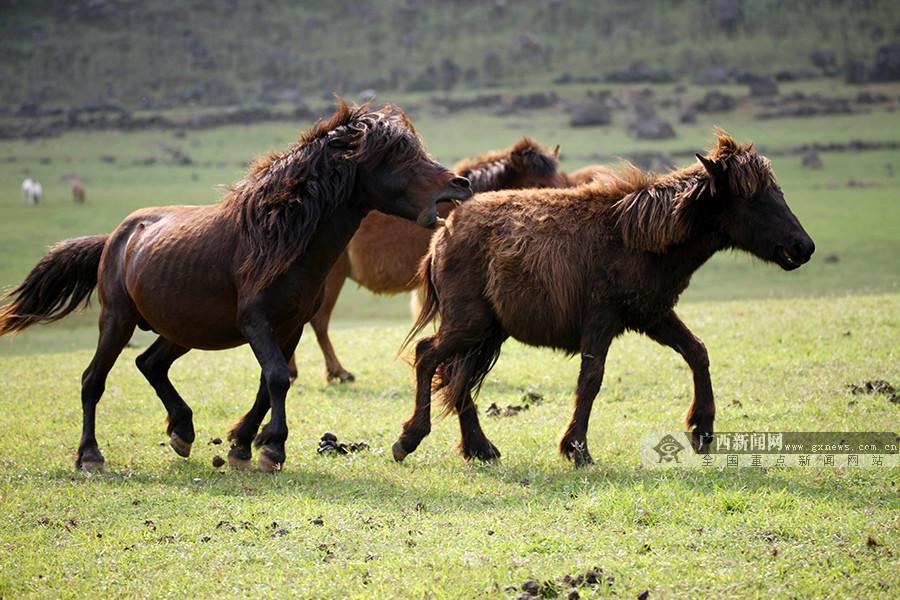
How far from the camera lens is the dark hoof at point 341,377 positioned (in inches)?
490

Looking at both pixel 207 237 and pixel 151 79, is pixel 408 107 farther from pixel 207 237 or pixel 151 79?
pixel 207 237

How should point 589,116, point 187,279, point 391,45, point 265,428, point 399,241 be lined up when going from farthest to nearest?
point 391,45, point 589,116, point 399,241, point 265,428, point 187,279

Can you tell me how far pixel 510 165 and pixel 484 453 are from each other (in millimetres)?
4896

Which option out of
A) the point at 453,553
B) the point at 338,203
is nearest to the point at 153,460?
the point at 338,203

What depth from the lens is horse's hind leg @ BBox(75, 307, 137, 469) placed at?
8.66 m

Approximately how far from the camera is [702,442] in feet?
27.1

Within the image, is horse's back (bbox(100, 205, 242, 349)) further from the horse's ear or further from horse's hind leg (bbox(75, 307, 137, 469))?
the horse's ear

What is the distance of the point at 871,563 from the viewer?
571cm

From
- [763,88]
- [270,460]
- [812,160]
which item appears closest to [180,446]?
[270,460]

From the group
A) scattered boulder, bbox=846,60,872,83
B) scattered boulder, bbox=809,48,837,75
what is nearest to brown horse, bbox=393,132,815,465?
scattered boulder, bbox=846,60,872,83

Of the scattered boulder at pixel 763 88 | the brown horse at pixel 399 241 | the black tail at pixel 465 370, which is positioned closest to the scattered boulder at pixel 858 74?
the scattered boulder at pixel 763 88

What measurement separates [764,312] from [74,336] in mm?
12496

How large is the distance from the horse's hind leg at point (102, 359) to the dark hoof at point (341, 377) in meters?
3.62

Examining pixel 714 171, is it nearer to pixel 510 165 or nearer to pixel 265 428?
pixel 265 428
